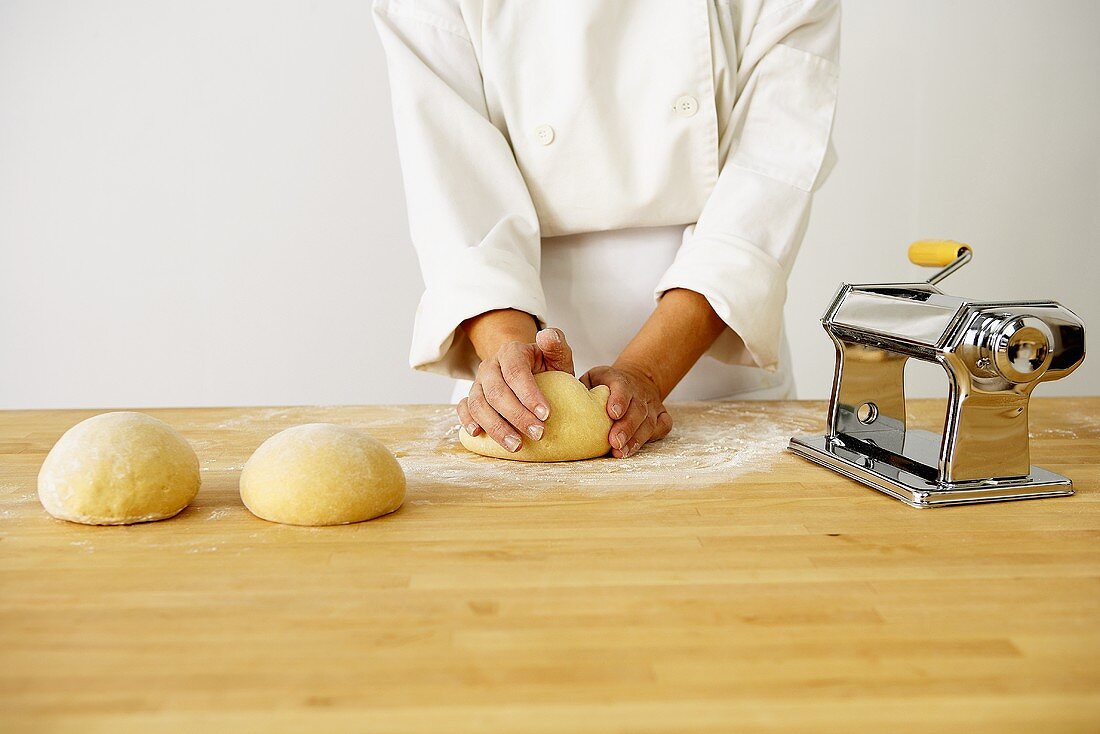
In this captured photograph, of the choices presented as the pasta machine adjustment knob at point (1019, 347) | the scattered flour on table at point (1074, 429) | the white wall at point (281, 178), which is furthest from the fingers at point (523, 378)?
the white wall at point (281, 178)

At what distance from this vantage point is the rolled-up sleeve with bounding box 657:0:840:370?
1.30 metres

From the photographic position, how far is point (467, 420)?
42.9 inches

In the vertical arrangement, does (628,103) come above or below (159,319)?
above

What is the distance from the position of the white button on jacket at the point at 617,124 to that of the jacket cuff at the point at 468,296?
0.9 inches

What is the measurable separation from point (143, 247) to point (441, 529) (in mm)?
2329

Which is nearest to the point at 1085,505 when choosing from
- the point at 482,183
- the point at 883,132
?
the point at 482,183

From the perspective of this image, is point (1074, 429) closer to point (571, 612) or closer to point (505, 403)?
point (505, 403)

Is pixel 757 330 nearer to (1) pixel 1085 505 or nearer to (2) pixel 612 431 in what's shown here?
(2) pixel 612 431

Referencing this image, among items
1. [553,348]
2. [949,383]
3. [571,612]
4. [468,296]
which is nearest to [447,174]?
[468,296]

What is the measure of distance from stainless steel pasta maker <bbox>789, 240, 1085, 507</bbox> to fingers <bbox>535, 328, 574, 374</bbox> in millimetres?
302

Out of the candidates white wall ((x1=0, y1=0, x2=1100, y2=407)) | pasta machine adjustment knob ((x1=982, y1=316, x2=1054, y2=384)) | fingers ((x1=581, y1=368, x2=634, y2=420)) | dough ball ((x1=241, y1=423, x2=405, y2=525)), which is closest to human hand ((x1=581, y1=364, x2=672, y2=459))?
fingers ((x1=581, y1=368, x2=634, y2=420))

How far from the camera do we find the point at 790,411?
1.36m

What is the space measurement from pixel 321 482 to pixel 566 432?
0.33 m

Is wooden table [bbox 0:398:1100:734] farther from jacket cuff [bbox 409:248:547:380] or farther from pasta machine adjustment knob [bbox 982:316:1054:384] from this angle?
jacket cuff [bbox 409:248:547:380]
